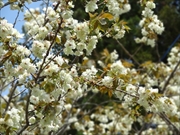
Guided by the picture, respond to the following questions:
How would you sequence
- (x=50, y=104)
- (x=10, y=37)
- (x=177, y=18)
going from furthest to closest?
(x=177, y=18) → (x=50, y=104) → (x=10, y=37)

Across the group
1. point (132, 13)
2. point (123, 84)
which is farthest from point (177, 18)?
point (123, 84)

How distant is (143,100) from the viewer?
2.25 metres

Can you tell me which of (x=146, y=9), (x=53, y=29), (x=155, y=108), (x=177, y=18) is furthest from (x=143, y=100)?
(x=177, y=18)

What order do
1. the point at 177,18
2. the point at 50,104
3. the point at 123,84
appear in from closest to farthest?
the point at 50,104 → the point at 123,84 → the point at 177,18

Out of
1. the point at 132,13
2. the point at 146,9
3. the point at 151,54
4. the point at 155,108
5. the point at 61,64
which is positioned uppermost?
the point at 132,13

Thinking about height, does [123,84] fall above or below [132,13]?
below

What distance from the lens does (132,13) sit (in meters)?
12.3

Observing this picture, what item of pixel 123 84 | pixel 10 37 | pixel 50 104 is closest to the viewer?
pixel 10 37

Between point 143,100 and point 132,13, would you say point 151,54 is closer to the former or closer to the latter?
point 132,13

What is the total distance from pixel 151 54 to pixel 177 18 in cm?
177

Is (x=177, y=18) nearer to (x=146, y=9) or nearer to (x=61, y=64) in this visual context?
(x=146, y=9)

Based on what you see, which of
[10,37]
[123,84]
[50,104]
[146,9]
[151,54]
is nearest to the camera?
[10,37]

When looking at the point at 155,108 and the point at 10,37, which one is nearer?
the point at 10,37

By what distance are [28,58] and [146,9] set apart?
159 centimetres
